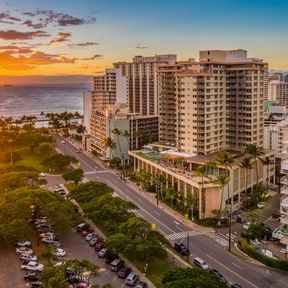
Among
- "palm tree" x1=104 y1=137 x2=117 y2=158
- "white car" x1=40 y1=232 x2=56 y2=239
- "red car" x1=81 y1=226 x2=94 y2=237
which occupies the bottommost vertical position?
"red car" x1=81 y1=226 x2=94 y2=237

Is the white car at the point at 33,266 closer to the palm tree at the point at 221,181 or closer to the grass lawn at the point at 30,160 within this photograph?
the palm tree at the point at 221,181

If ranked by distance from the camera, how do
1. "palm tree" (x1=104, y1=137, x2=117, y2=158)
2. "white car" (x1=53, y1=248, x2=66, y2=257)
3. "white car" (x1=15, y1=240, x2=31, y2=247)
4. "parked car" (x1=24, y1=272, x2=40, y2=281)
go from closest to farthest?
"parked car" (x1=24, y1=272, x2=40, y2=281) < "white car" (x1=53, y1=248, x2=66, y2=257) < "white car" (x1=15, y1=240, x2=31, y2=247) < "palm tree" (x1=104, y1=137, x2=117, y2=158)

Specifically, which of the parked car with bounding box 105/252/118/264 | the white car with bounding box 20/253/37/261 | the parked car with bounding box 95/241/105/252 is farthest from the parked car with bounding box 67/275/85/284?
the parked car with bounding box 95/241/105/252

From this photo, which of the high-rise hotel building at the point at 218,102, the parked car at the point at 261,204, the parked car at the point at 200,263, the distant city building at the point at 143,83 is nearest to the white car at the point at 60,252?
the parked car at the point at 200,263

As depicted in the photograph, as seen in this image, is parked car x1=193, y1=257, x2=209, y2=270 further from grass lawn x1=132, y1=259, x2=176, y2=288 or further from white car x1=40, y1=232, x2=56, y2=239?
white car x1=40, y1=232, x2=56, y2=239

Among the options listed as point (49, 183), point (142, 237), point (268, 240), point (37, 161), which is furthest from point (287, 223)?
point (37, 161)

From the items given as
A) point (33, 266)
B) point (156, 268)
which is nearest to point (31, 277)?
point (33, 266)
